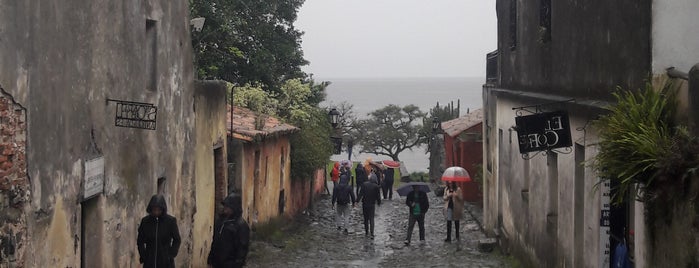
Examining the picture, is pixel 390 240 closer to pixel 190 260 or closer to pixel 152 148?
pixel 190 260

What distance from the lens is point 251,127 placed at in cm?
2244

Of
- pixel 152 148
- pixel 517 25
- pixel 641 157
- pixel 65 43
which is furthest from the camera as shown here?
pixel 517 25

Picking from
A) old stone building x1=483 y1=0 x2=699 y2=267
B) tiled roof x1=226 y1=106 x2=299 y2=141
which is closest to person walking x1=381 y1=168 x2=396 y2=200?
tiled roof x1=226 y1=106 x2=299 y2=141

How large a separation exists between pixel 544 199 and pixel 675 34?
6608 mm

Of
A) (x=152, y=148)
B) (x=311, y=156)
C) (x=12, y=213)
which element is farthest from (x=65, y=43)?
(x=311, y=156)

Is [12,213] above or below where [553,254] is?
above

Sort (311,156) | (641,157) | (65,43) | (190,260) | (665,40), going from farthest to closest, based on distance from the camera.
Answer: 1. (311,156)
2. (190,260)
3. (65,43)
4. (665,40)
5. (641,157)

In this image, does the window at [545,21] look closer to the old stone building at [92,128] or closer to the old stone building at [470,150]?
the old stone building at [92,128]

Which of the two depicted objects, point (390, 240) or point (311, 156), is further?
point (311, 156)

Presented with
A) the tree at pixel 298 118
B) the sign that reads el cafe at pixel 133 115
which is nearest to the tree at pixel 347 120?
the tree at pixel 298 118

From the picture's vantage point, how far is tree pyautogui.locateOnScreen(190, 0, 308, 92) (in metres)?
30.7

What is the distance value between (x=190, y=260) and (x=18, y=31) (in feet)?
27.2

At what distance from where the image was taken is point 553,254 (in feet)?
47.3

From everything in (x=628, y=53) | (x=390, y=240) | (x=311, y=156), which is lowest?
(x=390, y=240)
